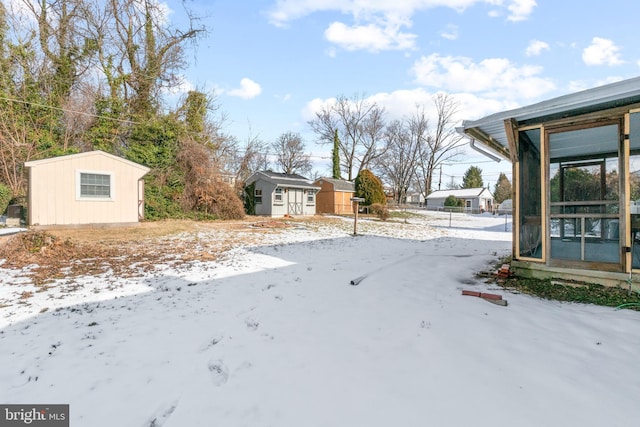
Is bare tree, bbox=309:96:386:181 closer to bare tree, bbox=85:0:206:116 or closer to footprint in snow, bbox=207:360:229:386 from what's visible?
bare tree, bbox=85:0:206:116

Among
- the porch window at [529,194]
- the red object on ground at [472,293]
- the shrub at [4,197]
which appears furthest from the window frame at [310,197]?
the red object on ground at [472,293]

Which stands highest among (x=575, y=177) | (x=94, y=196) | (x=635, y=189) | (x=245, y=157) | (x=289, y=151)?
(x=289, y=151)

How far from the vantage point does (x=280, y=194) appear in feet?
65.3

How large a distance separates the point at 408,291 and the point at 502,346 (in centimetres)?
163

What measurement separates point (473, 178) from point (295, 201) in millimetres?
43054

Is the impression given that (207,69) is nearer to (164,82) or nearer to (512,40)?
(164,82)

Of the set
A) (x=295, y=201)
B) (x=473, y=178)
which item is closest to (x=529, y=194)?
(x=295, y=201)

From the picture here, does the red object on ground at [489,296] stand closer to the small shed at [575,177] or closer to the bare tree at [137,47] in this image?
the small shed at [575,177]

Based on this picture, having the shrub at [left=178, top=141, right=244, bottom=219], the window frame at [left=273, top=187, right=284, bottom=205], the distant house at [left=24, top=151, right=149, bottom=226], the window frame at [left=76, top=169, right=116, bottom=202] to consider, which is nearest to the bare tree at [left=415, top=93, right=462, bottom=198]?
the window frame at [left=273, top=187, right=284, bottom=205]

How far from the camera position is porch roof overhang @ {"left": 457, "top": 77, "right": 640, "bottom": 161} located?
3561 millimetres

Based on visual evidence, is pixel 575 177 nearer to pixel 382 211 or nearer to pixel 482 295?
pixel 482 295

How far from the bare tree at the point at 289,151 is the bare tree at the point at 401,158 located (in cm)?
1015

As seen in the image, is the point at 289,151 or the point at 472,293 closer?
the point at 472,293

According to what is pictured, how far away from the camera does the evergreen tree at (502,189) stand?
47.9 metres
